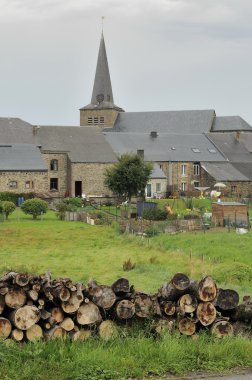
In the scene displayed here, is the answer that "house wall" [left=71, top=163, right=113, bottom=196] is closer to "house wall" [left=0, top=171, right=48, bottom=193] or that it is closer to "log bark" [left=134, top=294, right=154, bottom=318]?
"house wall" [left=0, top=171, right=48, bottom=193]

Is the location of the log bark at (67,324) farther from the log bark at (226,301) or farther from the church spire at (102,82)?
the church spire at (102,82)

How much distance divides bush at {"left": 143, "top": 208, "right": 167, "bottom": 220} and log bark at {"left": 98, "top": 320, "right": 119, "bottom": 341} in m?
28.2

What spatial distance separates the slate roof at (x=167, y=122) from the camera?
86.7 metres

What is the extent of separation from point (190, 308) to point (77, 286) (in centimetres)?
200

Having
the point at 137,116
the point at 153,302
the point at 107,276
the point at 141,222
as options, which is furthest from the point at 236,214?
the point at 137,116

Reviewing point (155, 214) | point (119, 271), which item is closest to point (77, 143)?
point (155, 214)

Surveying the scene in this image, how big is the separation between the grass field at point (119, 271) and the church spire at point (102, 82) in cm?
4940

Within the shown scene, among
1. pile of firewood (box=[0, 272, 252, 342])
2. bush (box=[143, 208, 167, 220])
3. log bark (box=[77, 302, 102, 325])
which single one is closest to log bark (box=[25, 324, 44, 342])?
pile of firewood (box=[0, 272, 252, 342])

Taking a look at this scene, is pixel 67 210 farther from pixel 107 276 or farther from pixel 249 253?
pixel 107 276

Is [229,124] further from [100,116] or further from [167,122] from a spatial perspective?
[100,116]

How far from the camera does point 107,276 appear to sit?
1986 cm

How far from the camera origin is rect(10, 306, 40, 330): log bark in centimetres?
1090

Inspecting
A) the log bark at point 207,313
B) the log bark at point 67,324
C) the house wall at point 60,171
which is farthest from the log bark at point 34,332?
the house wall at point 60,171

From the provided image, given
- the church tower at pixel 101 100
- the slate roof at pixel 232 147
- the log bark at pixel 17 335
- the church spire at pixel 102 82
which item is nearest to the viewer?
the log bark at pixel 17 335
